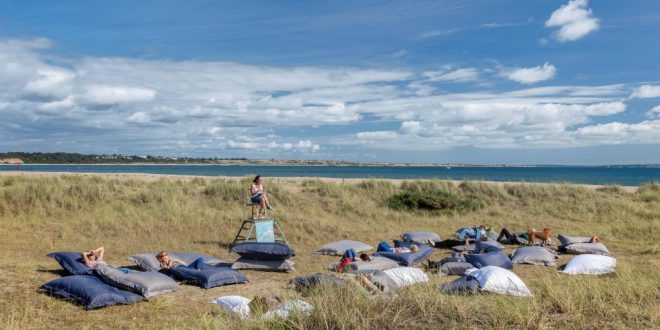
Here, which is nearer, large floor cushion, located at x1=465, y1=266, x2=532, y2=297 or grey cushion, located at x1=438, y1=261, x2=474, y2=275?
large floor cushion, located at x1=465, y1=266, x2=532, y2=297

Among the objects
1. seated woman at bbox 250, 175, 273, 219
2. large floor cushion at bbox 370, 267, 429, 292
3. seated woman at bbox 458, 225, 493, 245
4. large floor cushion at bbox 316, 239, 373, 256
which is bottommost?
large floor cushion at bbox 316, 239, 373, 256

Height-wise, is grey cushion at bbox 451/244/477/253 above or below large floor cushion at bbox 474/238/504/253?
below

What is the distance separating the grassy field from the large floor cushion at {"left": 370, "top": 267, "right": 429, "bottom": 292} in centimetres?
36

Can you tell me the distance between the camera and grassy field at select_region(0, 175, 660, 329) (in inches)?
215

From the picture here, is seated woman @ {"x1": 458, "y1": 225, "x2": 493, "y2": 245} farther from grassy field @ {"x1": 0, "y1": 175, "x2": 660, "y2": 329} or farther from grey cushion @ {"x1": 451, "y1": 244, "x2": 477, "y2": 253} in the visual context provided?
grassy field @ {"x1": 0, "y1": 175, "x2": 660, "y2": 329}

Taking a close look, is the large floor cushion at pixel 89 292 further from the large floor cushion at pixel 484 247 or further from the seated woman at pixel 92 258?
the large floor cushion at pixel 484 247

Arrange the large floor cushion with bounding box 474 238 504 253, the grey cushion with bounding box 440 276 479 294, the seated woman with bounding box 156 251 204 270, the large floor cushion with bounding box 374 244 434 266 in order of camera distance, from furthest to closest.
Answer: the large floor cushion with bounding box 474 238 504 253
the large floor cushion with bounding box 374 244 434 266
the seated woman with bounding box 156 251 204 270
the grey cushion with bounding box 440 276 479 294

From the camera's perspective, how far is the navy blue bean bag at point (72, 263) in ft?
28.2

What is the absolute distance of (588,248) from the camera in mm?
12156

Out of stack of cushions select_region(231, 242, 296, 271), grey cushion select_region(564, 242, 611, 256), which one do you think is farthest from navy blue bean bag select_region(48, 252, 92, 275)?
grey cushion select_region(564, 242, 611, 256)

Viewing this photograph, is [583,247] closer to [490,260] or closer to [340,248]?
[490,260]

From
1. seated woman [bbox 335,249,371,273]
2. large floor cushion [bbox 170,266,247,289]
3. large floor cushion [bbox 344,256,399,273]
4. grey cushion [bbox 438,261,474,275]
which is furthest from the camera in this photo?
seated woman [bbox 335,249,371,273]

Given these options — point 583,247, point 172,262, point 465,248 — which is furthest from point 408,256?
point 172,262

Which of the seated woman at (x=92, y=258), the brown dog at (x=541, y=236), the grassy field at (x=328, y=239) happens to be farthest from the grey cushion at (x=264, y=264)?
the brown dog at (x=541, y=236)
